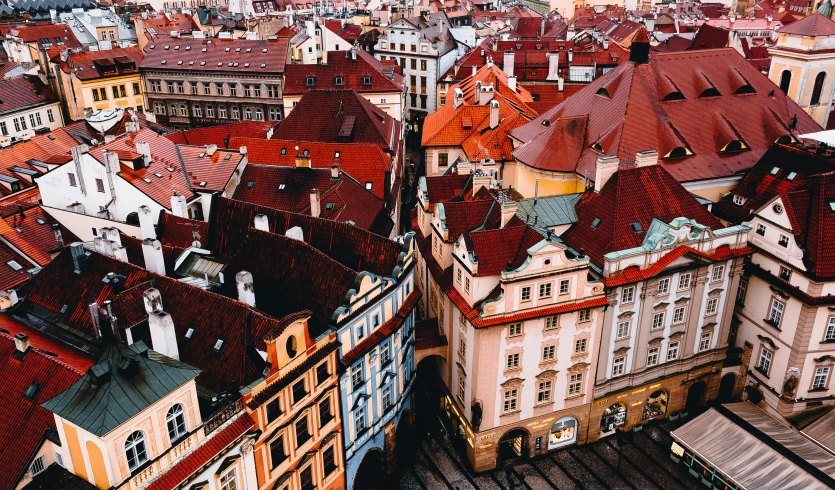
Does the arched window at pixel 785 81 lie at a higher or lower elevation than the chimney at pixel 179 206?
higher

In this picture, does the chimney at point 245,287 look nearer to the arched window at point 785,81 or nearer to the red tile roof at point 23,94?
the arched window at point 785,81

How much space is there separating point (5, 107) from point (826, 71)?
9895 cm

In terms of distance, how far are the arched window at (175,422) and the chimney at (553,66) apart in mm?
91680

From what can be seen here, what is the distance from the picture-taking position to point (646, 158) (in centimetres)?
5528

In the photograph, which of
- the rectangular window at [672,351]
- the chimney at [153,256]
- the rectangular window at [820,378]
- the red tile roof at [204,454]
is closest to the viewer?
the red tile roof at [204,454]

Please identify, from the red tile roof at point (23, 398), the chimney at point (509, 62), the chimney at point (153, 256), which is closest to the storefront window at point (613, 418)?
the chimney at point (153, 256)

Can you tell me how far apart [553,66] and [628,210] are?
64914 millimetres

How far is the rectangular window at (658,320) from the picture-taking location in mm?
52094

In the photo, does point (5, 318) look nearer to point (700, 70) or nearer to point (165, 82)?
point (700, 70)

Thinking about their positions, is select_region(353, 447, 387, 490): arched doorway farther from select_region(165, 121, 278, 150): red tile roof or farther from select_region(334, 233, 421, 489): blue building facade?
select_region(165, 121, 278, 150): red tile roof

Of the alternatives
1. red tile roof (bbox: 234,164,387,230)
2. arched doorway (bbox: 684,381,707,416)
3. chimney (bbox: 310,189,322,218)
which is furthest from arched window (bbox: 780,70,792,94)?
chimney (bbox: 310,189,322,218)

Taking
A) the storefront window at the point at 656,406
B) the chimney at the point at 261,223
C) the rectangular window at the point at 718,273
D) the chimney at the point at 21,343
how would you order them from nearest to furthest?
the chimney at the point at 21,343, the chimney at the point at 261,223, the rectangular window at the point at 718,273, the storefront window at the point at 656,406

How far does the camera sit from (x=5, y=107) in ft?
306

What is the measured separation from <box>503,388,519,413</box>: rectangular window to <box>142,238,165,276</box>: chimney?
2504 cm
